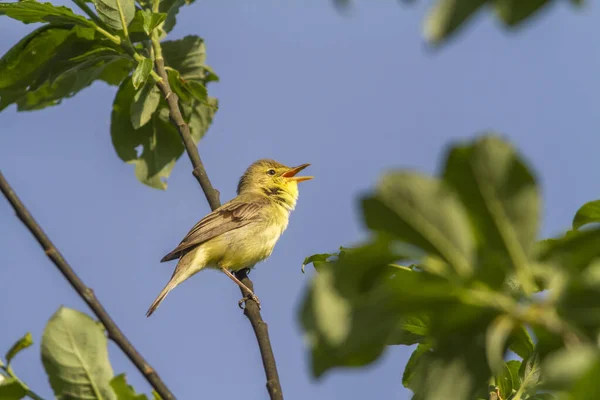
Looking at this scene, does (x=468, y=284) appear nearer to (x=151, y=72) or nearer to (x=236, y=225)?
(x=151, y=72)

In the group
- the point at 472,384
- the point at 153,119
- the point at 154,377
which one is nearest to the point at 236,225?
the point at 153,119

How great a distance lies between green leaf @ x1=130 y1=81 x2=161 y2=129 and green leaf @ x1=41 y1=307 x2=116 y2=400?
320 centimetres

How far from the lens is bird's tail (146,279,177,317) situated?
22.7 ft

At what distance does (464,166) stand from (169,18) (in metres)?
4.31

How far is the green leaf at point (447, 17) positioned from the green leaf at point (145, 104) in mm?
4069

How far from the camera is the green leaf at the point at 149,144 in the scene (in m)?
5.26

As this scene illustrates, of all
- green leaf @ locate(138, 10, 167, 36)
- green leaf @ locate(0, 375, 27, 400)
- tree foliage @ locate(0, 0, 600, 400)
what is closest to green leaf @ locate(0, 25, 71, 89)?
green leaf @ locate(138, 10, 167, 36)

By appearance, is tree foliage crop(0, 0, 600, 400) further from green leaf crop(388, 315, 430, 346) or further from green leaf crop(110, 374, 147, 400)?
green leaf crop(388, 315, 430, 346)

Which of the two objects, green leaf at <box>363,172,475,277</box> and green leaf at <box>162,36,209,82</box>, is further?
green leaf at <box>162,36,209,82</box>

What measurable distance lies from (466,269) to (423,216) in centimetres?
12

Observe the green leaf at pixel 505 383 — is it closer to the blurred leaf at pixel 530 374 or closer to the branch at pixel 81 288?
the blurred leaf at pixel 530 374

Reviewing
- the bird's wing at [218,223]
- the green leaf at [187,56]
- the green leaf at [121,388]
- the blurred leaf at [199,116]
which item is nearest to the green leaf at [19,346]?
the green leaf at [121,388]

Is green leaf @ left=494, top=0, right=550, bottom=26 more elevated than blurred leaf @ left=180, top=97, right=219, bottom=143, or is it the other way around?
blurred leaf @ left=180, top=97, right=219, bottom=143

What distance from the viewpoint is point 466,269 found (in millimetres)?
1133
